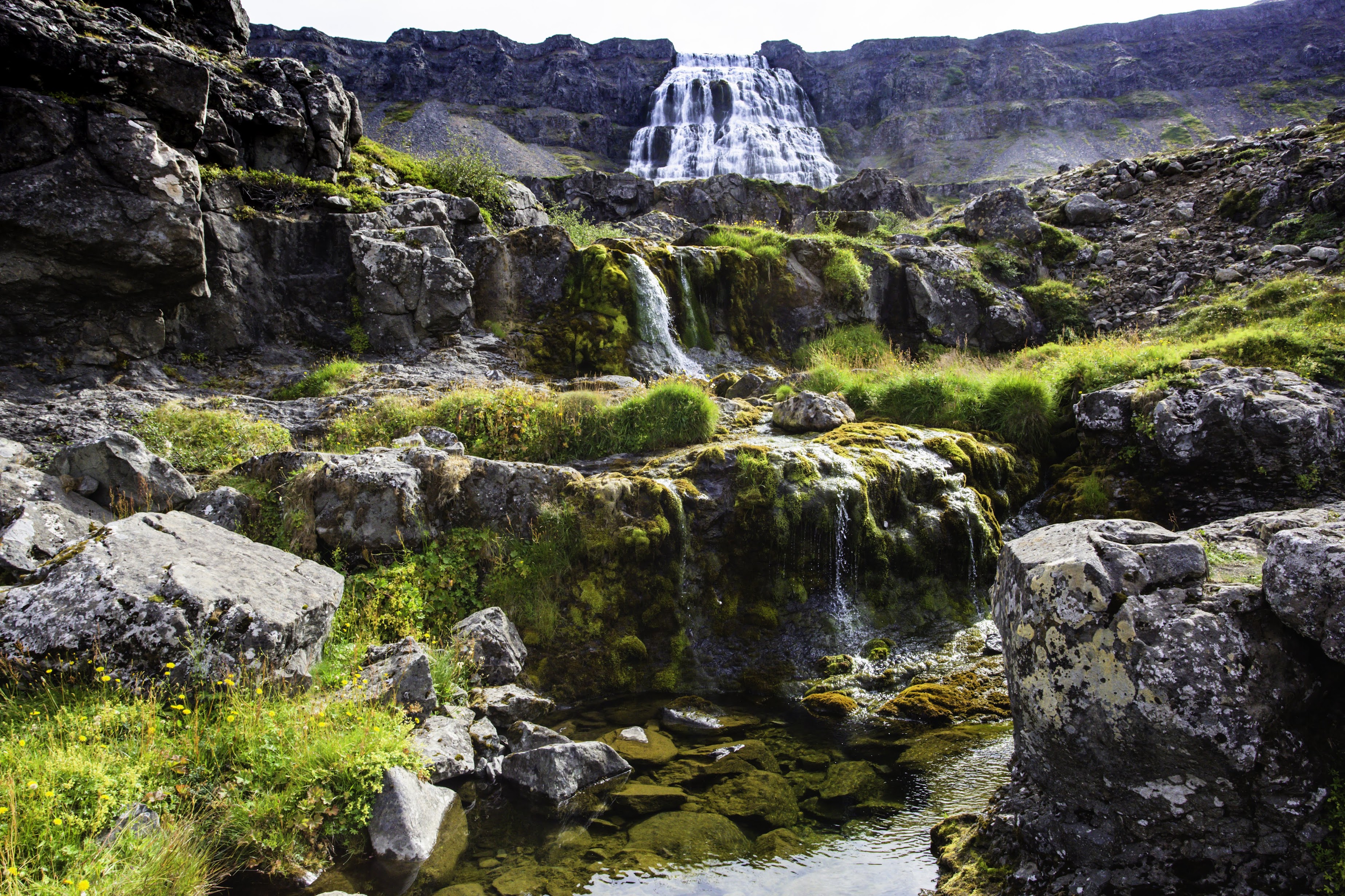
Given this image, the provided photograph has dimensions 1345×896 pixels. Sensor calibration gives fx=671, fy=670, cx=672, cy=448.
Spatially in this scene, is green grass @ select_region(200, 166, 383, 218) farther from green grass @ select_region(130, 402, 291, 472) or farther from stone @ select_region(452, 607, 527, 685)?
stone @ select_region(452, 607, 527, 685)

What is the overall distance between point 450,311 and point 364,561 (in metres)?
7.70

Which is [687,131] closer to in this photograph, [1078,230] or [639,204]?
[639,204]

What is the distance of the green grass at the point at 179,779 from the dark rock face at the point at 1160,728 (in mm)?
4525

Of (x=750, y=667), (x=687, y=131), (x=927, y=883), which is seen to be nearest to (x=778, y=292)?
(x=750, y=667)

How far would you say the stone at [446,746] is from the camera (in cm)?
556

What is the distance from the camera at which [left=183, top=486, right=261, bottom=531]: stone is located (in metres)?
7.93

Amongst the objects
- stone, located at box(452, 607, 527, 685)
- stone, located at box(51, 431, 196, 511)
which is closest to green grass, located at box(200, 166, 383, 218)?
stone, located at box(51, 431, 196, 511)

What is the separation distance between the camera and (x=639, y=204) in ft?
96.3

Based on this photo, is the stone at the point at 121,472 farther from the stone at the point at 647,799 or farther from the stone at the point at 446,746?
the stone at the point at 647,799

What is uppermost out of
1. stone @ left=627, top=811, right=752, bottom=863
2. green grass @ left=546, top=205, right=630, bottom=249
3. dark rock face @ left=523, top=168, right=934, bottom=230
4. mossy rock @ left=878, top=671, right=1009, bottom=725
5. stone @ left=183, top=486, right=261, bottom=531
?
dark rock face @ left=523, top=168, right=934, bottom=230

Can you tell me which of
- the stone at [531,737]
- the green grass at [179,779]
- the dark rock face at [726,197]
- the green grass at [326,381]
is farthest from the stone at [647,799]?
the dark rock face at [726,197]

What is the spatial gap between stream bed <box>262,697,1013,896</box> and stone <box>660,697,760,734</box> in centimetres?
12

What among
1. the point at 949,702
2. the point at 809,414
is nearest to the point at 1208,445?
the point at 809,414

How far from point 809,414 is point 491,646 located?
6404 mm
